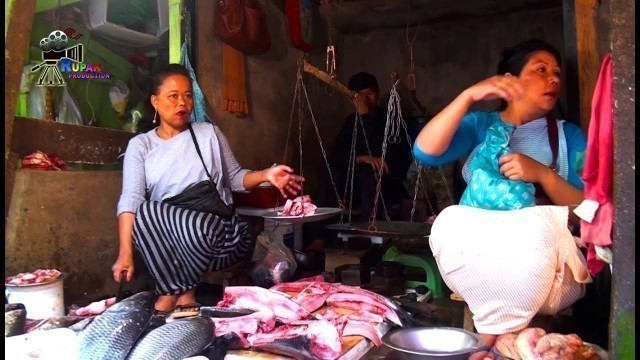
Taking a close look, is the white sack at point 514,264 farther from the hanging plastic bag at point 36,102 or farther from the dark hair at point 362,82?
the dark hair at point 362,82

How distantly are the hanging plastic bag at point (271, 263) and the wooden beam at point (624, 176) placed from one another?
105 inches

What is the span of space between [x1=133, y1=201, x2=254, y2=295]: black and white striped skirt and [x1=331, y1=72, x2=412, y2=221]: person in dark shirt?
109 inches

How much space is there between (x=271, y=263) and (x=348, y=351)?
1.68 m

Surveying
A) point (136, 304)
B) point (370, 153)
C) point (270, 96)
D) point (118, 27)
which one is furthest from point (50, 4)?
point (136, 304)

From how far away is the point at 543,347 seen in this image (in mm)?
1903

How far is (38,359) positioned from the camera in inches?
83.2

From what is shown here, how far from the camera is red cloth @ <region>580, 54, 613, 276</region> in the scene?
61.5 inches

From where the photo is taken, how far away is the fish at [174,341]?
200cm

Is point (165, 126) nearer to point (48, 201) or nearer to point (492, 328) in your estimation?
point (48, 201)

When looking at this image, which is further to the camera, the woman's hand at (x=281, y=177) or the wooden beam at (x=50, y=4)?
the wooden beam at (x=50, y=4)

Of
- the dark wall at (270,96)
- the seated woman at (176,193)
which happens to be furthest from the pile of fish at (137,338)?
the dark wall at (270,96)

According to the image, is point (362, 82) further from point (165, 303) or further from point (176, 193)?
Answer: point (165, 303)

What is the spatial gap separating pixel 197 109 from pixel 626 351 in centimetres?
368

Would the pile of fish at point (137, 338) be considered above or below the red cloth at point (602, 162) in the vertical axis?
below
